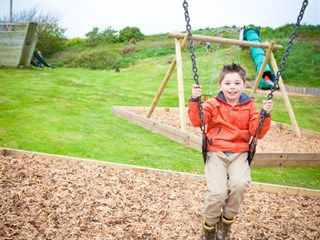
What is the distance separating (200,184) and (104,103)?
671 cm

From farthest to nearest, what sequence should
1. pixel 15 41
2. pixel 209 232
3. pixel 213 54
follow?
pixel 213 54 < pixel 15 41 < pixel 209 232

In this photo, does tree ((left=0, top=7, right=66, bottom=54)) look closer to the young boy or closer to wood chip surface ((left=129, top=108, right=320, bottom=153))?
wood chip surface ((left=129, top=108, right=320, bottom=153))

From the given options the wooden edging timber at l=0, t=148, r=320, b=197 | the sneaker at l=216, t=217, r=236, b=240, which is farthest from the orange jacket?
the wooden edging timber at l=0, t=148, r=320, b=197

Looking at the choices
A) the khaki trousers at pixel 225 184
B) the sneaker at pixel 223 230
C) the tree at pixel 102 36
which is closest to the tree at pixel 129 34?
the tree at pixel 102 36

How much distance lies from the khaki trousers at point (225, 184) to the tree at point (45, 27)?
31.5 m

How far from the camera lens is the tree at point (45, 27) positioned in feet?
103

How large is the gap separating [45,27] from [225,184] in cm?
3278

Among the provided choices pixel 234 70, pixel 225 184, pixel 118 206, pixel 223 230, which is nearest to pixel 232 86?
pixel 234 70

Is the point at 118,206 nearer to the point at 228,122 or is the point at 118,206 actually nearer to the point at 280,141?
the point at 228,122

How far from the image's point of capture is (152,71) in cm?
2155

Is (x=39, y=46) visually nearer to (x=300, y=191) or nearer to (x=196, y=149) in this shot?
(x=196, y=149)

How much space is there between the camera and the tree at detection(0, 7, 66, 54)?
31359 millimetres

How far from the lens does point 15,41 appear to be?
17.1 m

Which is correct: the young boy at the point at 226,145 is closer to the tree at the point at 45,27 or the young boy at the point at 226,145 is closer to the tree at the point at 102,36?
the tree at the point at 45,27
